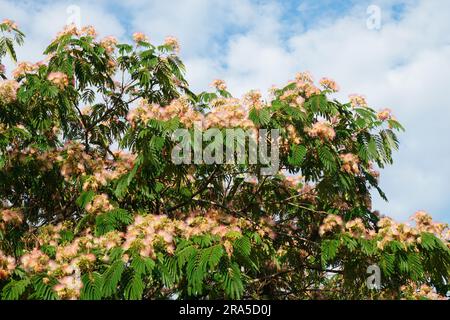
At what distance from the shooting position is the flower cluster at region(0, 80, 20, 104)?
6.78m

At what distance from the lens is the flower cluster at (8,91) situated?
6.78 metres

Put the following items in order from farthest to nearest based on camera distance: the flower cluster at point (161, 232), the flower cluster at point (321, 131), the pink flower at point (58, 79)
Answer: the pink flower at point (58, 79) → the flower cluster at point (321, 131) → the flower cluster at point (161, 232)

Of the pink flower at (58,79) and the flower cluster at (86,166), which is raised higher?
the pink flower at (58,79)

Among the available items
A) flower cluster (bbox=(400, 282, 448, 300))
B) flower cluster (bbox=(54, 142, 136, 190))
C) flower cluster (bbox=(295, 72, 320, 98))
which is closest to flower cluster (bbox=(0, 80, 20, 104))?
flower cluster (bbox=(54, 142, 136, 190))

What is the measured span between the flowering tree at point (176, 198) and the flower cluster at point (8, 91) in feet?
0.07

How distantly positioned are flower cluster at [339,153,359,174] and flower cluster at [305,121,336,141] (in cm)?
32

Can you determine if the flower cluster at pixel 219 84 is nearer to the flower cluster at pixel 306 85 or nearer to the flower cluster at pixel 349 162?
the flower cluster at pixel 306 85

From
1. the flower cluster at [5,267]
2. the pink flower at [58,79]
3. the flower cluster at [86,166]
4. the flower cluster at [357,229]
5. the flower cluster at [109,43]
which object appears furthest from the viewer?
the flower cluster at [109,43]

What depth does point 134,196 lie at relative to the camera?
7.02 metres

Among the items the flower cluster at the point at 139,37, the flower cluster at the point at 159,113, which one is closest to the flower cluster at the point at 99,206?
the flower cluster at the point at 159,113
